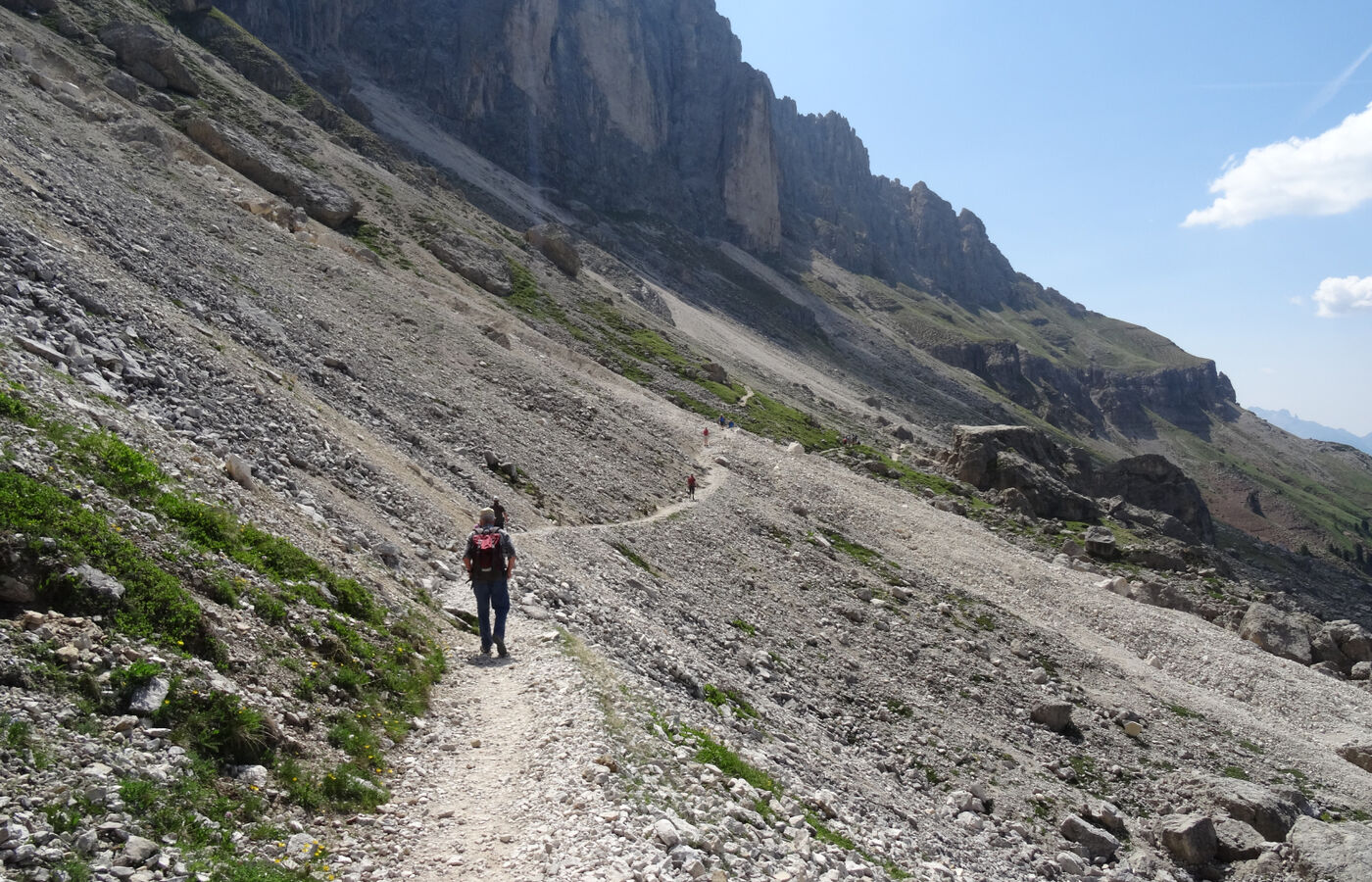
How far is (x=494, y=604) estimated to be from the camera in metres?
16.7

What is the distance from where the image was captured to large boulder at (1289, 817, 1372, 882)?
24969 mm

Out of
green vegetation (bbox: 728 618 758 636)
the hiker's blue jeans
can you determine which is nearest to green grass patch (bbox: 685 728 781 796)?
the hiker's blue jeans

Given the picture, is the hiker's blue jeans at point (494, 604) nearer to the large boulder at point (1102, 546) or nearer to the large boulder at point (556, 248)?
the large boulder at point (1102, 546)

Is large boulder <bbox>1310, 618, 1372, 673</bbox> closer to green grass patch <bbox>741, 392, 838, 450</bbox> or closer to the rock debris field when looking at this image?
the rock debris field

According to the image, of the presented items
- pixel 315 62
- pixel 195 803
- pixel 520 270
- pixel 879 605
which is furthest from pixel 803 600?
pixel 315 62

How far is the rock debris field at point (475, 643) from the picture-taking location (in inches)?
382

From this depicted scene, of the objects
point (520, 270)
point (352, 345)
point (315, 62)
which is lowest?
point (352, 345)

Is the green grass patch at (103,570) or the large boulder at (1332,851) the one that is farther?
the large boulder at (1332,851)

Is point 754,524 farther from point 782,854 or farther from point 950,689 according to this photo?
point 782,854

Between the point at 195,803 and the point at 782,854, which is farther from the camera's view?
the point at 782,854

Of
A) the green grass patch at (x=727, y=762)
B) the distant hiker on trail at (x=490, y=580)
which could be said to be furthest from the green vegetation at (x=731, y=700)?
the distant hiker on trail at (x=490, y=580)

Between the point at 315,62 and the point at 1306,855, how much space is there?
169224 mm

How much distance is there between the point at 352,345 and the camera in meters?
37.9

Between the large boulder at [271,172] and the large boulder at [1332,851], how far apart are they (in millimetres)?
74765
